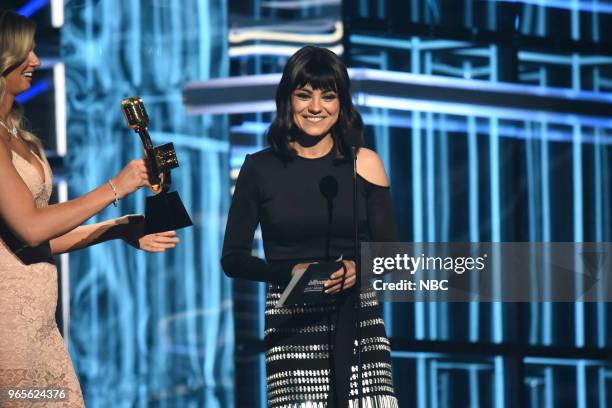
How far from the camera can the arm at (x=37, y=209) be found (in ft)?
7.55

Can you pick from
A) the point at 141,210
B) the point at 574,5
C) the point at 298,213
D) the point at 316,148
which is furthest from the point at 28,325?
the point at 574,5

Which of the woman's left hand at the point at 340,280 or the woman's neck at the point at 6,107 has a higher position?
the woman's neck at the point at 6,107

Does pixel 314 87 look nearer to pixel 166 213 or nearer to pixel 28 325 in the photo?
pixel 166 213

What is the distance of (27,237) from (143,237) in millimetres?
415

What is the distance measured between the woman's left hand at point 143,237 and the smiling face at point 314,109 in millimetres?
458

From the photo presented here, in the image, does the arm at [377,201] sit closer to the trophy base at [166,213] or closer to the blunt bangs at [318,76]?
the blunt bangs at [318,76]

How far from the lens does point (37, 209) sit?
2.34 meters

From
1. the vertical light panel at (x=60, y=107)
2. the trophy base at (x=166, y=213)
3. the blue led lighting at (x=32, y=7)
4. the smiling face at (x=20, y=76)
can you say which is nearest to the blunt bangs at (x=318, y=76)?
the trophy base at (x=166, y=213)

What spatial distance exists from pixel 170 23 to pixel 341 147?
5.80 feet

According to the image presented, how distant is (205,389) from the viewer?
4297 mm

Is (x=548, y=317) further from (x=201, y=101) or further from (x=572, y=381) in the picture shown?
(x=201, y=101)

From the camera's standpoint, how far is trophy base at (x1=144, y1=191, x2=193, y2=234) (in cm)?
256

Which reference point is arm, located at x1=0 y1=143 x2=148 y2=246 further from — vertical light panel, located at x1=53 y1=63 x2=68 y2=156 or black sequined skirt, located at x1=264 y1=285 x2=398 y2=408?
vertical light panel, located at x1=53 y1=63 x2=68 y2=156

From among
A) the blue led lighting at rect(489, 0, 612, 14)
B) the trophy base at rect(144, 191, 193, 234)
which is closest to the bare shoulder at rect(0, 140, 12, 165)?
the trophy base at rect(144, 191, 193, 234)
